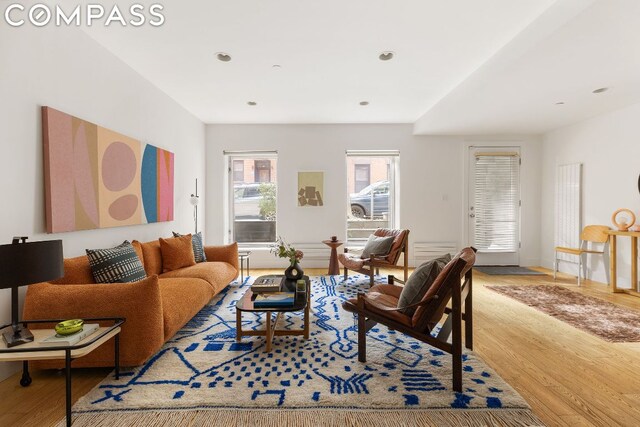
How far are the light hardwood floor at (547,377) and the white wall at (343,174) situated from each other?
→ 116 inches

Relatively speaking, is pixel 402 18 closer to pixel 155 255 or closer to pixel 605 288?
pixel 155 255

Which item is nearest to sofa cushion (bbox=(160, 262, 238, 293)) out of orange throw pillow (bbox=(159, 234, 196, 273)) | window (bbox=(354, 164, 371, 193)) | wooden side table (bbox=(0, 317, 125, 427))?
orange throw pillow (bbox=(159, 234, 196, 273))

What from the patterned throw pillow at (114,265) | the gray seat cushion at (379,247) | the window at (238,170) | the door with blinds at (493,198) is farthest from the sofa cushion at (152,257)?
the door with blinds at (493,198)

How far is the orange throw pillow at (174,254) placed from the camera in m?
3.71

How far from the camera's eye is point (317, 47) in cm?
306

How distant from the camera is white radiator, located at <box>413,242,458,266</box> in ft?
19.5

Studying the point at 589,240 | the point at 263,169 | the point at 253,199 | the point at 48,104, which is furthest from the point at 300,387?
the point at 589,240

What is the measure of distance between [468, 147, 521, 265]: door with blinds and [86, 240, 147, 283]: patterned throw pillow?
5.56 m

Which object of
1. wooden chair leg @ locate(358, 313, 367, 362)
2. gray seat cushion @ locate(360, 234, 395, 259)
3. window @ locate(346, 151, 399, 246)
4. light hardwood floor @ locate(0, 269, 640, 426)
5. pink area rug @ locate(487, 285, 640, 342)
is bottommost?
light hardwood floor @ locate(0, 269, 640, 426)

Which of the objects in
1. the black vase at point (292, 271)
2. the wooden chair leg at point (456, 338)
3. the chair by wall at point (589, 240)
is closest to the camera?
the wooden chair leg at point (456, 338)

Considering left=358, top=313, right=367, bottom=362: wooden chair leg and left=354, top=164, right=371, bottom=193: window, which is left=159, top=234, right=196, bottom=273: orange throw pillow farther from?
left=354, top=164, right=371, bottom=193: window

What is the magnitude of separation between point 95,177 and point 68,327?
1598mm

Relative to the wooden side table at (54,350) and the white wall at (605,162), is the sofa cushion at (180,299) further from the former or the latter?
the white wall at (605,162)

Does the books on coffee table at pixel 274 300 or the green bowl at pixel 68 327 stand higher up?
the green bowl at pixel 68 327
